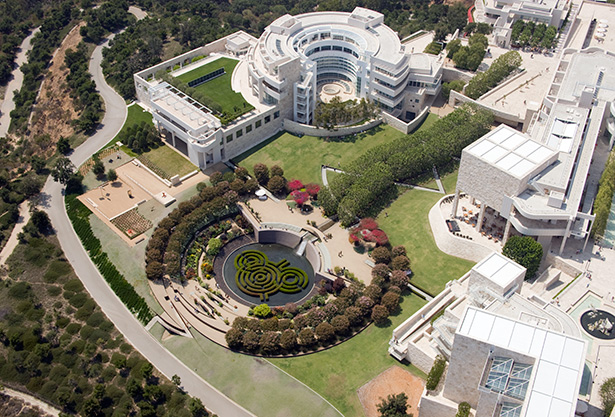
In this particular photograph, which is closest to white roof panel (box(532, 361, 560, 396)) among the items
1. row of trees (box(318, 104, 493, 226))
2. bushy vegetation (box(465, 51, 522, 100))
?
row of trees (box(318, 104, 493, 226))

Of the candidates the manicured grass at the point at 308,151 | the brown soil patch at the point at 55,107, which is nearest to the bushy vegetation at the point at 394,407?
the manicured grass at the point at 308,151

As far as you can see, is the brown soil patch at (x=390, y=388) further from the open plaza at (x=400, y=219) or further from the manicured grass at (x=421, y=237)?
the manicured grass at (x=421, y=237)

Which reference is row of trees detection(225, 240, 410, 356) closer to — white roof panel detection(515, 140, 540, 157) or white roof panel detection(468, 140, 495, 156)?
white roof panel detection(468, 140, 495, 156)

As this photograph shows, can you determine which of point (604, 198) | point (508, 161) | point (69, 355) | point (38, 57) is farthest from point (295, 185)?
point (38, 57)

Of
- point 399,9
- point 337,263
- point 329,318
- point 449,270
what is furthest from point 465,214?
point 399,9

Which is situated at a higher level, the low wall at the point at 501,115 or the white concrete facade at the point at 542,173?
the white concrete facade at the point at 542,173

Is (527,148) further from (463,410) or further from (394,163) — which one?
(463,410)
